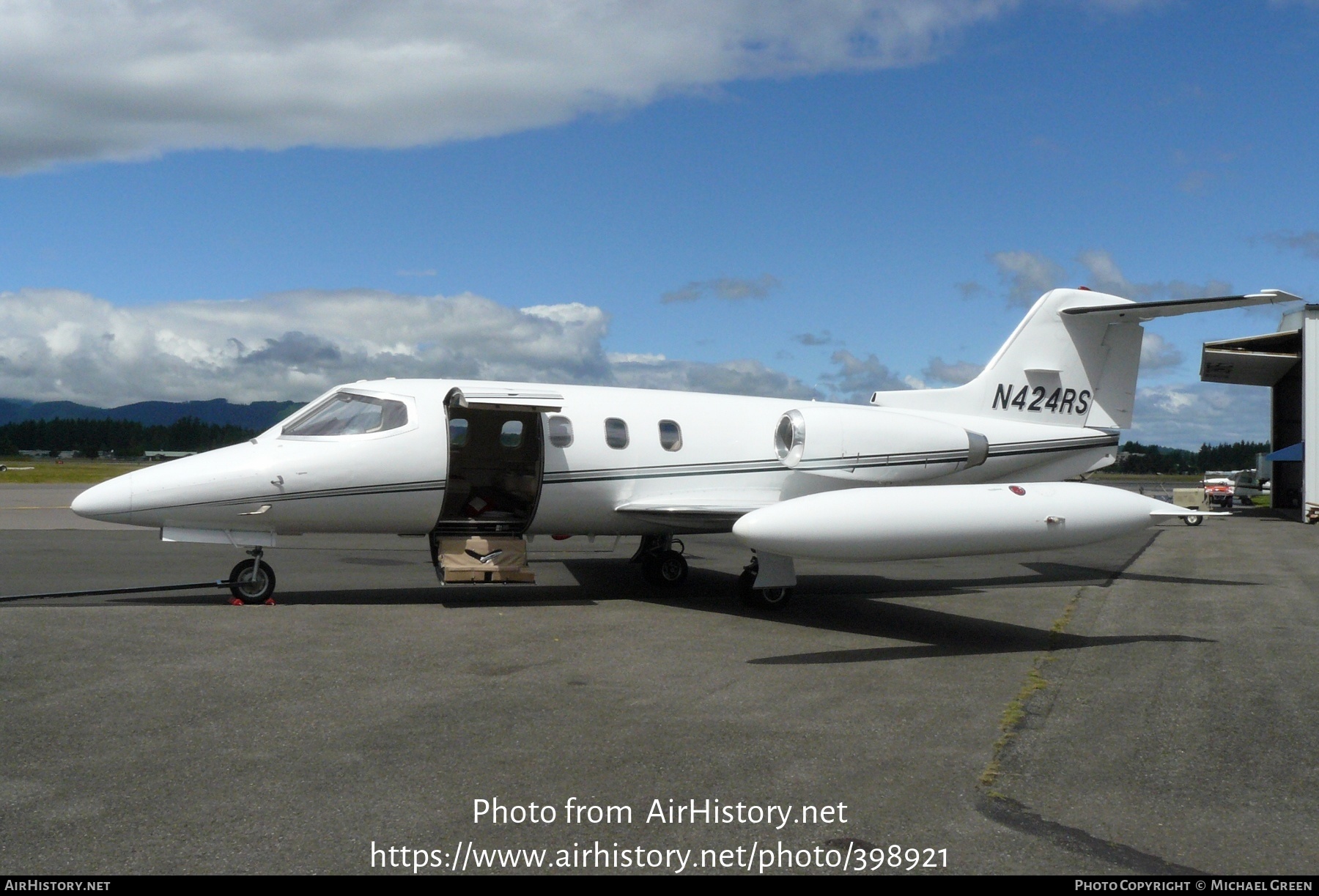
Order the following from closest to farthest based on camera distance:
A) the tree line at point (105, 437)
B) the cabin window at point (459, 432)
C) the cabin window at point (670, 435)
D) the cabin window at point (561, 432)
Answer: the cabin window at point (561, 432), the cabin window at point (459, 432), the cabin window at point (670, 435), the tree line at point (105, 437)

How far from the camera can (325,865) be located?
4.53 meters

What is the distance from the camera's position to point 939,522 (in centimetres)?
1046

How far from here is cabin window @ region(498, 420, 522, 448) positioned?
47.4ft

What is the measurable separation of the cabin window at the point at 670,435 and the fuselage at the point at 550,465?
24 mm

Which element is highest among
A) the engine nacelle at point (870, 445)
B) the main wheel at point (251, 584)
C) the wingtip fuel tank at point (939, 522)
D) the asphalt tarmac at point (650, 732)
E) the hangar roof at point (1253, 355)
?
the hangar roof at point (1253, 355)

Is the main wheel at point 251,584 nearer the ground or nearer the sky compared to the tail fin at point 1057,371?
nearer the ground

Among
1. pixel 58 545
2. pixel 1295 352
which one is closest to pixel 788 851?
pixel 58 545

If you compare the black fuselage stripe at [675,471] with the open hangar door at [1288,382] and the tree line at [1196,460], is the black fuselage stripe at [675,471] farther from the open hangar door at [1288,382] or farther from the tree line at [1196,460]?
the tree line at [1196,460]

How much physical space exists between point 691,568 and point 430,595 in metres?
5.81

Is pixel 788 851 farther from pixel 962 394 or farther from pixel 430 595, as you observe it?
pixel 962 394

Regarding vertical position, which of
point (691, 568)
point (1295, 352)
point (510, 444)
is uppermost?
point (1295, 352)

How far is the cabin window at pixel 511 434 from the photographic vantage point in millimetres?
14445

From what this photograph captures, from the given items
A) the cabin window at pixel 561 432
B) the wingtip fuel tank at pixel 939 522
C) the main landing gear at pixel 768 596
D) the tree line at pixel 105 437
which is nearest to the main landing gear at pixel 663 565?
the main landing gear at pixel 768 596

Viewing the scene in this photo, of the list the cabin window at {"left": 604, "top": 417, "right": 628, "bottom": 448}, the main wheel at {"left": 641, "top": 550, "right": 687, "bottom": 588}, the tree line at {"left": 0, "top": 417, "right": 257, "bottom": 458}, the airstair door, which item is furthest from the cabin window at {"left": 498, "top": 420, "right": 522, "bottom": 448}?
the tree line at {"left": 0, "top": 417, "right": 257, "bottom": 458}
